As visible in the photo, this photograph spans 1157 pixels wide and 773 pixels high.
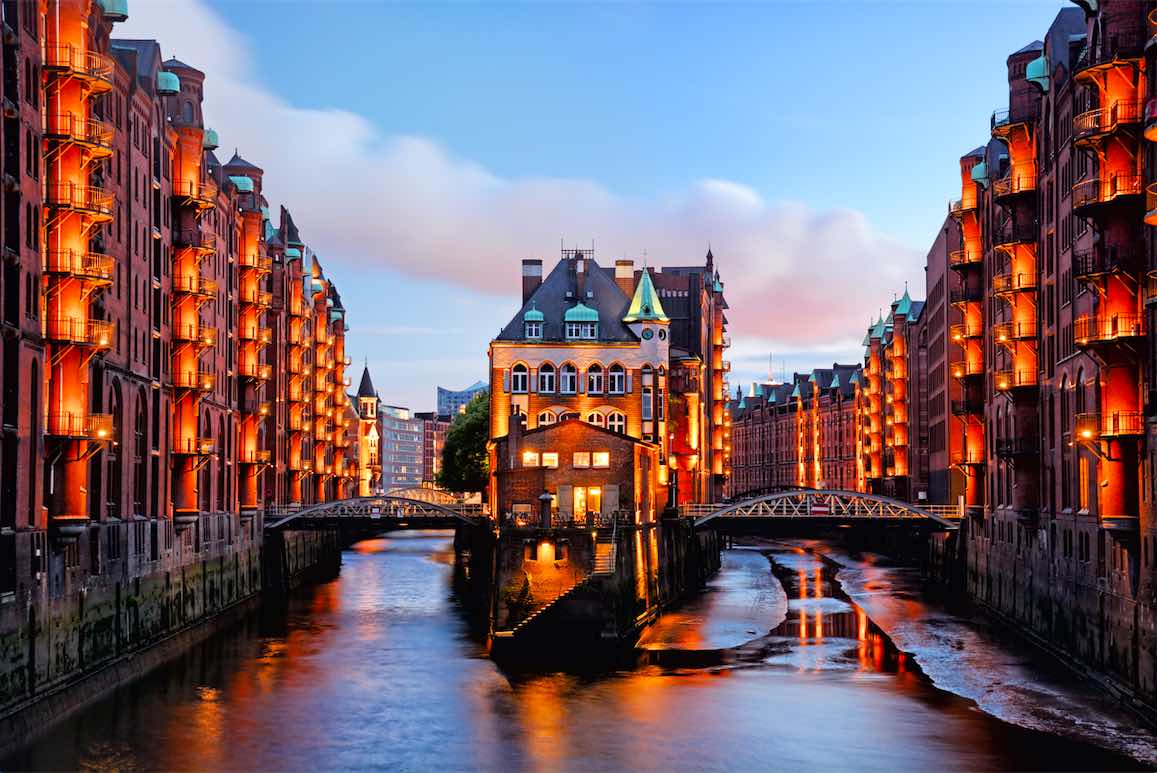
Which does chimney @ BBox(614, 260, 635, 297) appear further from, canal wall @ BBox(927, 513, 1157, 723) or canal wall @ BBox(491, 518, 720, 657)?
canal wall @ BBox(491, 518, 720, 657)

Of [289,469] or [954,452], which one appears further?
[289,469]

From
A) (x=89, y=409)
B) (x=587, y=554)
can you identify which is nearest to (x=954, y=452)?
(x=587, y=554)

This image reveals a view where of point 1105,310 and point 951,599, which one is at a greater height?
point 1105,310

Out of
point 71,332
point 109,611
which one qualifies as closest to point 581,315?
point 109,611

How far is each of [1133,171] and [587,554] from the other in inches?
1237

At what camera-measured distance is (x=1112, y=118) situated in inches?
2137

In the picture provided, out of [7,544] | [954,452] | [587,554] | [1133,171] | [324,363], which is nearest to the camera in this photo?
[7,544]

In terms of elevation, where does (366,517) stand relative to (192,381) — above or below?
below

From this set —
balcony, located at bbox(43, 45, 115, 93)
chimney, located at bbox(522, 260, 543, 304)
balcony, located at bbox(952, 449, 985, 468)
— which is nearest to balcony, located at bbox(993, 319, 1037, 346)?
balcony, located at bbox(952, 449, 985, 468)

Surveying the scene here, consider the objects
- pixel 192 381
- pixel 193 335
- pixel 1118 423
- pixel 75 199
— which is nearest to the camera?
pixel 1118 423

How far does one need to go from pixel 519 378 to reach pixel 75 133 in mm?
57778

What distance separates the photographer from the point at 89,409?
6334 centimetres

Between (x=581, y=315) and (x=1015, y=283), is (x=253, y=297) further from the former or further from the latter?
(x=1015, y=283)

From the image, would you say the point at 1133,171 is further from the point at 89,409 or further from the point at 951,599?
the point at 951,599
